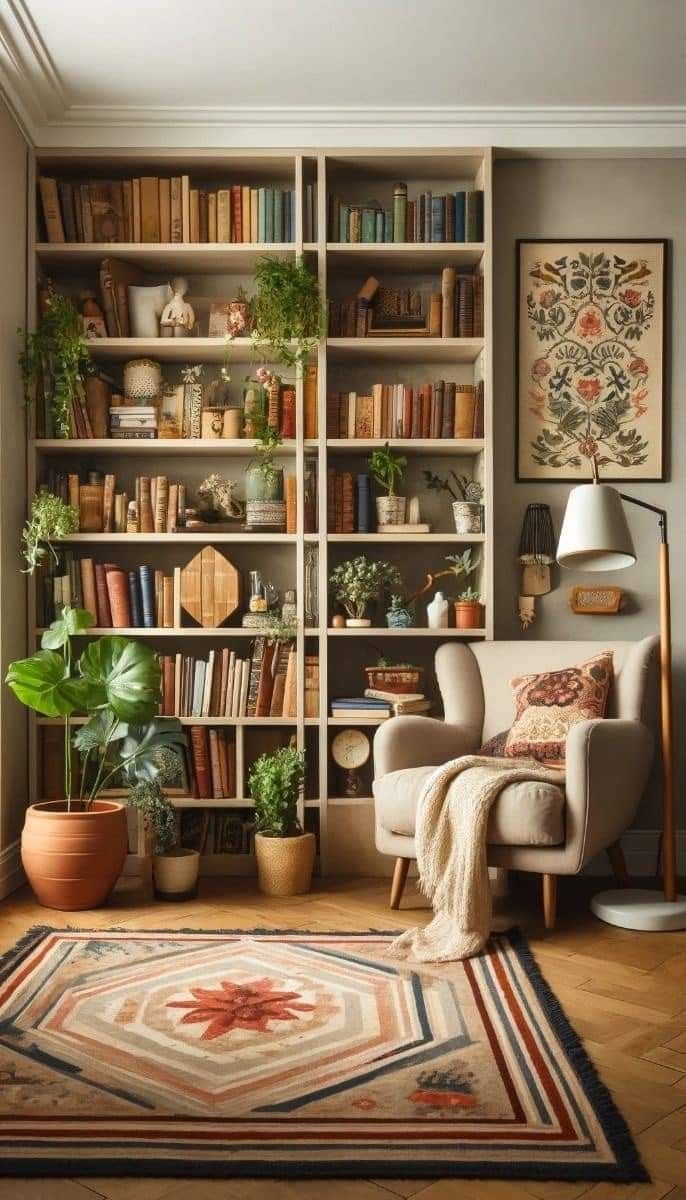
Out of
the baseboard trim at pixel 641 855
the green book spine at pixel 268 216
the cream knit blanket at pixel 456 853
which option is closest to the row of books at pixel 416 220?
the green book spine at pixel 268 216

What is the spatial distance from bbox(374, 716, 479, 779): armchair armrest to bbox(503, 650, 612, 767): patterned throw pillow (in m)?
0.22

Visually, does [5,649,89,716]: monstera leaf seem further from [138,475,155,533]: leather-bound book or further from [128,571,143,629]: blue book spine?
[138,475,155,533]: leather-bound book

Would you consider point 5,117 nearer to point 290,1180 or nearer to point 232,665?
point 232,665

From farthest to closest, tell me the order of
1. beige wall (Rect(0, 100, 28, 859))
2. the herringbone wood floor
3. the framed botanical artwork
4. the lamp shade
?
1. the framed botanical artwork
2. beige wall (Rect(0, 100, 28, 859))
3. the lamp shade
4. the herringbone wood floor

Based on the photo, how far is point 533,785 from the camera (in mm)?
3516

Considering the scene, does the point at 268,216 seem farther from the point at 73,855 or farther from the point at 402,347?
the point at 73,855

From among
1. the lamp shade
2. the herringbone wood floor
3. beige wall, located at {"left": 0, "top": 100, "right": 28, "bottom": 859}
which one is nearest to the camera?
the herringbone wood floor

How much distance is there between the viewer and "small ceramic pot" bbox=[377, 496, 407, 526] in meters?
4.54

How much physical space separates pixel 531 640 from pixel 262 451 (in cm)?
133

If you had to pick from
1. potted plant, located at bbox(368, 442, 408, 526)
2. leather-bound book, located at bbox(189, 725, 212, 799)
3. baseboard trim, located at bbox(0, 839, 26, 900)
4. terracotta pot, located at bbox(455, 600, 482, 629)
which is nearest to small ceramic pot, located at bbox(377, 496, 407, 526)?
potted plant, located at bbox(368, 442, 408, 526)

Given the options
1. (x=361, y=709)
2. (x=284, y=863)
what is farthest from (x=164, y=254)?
(x=284, y=863)

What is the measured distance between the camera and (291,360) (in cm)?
441

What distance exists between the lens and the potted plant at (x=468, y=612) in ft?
14.7

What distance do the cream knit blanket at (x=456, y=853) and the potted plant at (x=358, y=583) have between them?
99 centimetres
